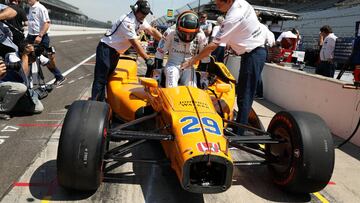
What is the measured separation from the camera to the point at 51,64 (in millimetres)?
8398

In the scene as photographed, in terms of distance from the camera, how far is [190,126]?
136 inches

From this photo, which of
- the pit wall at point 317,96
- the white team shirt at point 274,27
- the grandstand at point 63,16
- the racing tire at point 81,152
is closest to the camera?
the racing tire at point 81,152

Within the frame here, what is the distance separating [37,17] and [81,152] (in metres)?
6.38

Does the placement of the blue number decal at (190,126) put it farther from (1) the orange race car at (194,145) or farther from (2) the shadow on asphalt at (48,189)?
(2) the shadow on asphalt at (48,189)

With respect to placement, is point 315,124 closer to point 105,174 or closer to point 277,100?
point 105,174

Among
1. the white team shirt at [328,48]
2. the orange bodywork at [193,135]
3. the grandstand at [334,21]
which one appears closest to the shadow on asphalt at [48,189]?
the orange bodywork at [193,135]

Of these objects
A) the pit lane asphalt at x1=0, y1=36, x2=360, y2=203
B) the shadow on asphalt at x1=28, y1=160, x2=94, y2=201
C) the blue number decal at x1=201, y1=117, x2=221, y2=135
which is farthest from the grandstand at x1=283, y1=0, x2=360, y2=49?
the shadow on asphalt at x1=28, y1=160, x2=94, y2=201

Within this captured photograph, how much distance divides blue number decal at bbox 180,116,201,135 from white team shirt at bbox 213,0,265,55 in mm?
1364

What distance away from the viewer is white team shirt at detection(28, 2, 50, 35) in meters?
8.64

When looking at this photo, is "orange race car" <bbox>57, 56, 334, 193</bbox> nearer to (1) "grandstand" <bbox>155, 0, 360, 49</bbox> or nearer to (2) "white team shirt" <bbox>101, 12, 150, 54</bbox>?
(2) "white team shirt" <bbox>101, 12, 150, 54</bbox>

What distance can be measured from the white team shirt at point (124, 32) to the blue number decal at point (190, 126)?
238cm

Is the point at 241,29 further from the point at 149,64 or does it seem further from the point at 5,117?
the point at 5,117

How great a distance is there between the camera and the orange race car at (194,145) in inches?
126

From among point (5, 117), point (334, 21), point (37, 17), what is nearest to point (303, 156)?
point (5, 117)
